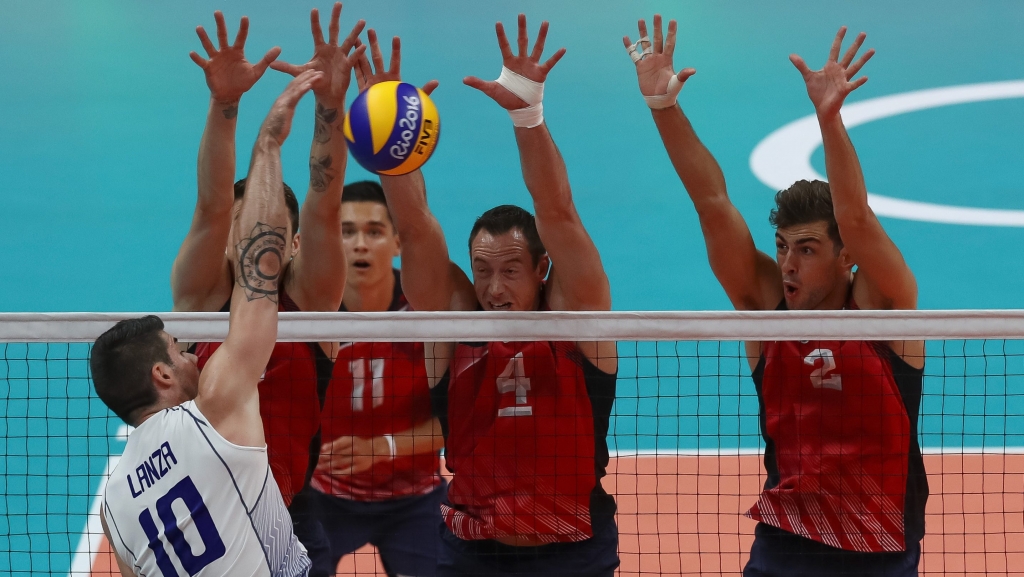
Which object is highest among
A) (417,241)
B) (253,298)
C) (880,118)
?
(880,118)

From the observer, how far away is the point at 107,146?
14.1 m

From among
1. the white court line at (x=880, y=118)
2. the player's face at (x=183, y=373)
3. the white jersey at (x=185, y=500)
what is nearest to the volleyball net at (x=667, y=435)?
the player's face at (x=183, y=373)

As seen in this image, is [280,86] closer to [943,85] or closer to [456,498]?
[943,85]

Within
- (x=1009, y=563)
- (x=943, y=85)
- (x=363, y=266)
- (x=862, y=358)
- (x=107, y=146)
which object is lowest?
(x=1009, y=563)

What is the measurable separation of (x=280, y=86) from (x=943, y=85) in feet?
30.9

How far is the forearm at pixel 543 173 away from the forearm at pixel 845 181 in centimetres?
109

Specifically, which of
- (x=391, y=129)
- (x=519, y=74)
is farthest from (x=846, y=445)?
(x=391, y=129)

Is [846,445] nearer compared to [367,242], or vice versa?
Result: [846,445]

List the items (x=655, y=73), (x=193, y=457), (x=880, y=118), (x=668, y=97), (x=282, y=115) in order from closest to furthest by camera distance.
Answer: (x=193, y=457) < (x=282, y=115) < (x=668, y=97) < (x=655, y=73) < (x=880, y=118)

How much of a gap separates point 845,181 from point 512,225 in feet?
4.65

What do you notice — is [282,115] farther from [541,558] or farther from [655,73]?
[541,558]

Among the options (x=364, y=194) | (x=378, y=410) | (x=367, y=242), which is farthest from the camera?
(x=364, y=194)

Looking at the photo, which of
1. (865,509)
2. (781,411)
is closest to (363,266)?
(781,411)

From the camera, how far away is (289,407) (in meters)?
4.99
